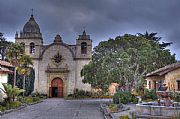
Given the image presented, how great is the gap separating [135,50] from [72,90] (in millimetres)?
24721

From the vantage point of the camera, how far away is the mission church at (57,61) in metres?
53.3

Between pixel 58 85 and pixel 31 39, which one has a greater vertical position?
pixel 31 39

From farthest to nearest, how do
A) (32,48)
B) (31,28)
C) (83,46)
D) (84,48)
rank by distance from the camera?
(31,28) < (32,48) < (83,46) < (84,48)

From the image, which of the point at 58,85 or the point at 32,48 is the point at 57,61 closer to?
the point at 58,85

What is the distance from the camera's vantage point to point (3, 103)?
27.0 meters

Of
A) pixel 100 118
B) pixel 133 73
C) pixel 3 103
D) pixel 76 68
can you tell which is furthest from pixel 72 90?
pixel 100 118

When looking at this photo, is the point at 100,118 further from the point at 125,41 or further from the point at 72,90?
the point at 72,90

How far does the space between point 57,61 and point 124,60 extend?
26416 millimetres

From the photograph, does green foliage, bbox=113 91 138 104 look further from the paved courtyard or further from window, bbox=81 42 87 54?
window, bbox=81 42 87 54

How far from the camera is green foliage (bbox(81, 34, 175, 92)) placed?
99.4ft

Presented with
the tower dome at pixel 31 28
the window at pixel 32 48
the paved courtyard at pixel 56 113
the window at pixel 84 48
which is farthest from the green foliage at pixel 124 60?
the tower dome at pixel 31 28

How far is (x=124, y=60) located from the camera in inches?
1155

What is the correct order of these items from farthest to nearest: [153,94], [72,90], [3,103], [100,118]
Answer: [72,90] < [153,94] < [3,103] < [100,118]

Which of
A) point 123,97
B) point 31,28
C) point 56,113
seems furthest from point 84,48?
point 56,113
